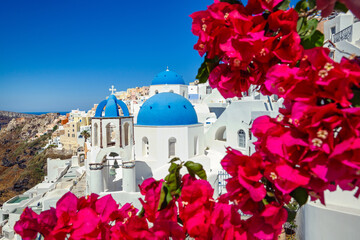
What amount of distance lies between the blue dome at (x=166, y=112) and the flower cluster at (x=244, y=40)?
9489mm

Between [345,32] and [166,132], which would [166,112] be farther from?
[345,32]

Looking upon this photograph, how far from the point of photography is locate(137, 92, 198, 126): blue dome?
34.9 feet

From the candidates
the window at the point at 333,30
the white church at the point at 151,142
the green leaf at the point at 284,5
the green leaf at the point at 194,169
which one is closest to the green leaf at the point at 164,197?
the green leaf at the point at 194,169

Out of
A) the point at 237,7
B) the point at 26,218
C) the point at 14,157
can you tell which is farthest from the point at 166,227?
the point at 14,157

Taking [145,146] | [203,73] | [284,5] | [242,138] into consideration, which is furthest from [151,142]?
[284,5]

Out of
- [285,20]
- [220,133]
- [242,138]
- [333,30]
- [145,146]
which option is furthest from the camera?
[220,133]

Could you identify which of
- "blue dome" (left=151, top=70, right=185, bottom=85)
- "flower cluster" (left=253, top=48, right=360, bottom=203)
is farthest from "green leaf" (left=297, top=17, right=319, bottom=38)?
"blue dome" (left=151, top=70, right=185, bottom=85)

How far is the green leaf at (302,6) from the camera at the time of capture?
961 millimetres

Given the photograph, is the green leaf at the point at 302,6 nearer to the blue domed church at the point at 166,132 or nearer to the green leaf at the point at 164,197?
the green leaf at the point at 164,197

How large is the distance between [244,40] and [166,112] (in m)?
9.87

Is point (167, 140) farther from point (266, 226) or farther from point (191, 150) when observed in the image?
point (266, 226)

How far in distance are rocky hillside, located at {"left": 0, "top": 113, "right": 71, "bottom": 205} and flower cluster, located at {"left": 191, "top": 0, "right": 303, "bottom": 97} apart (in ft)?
128

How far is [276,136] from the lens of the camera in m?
0.83

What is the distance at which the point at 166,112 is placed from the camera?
10727mm
